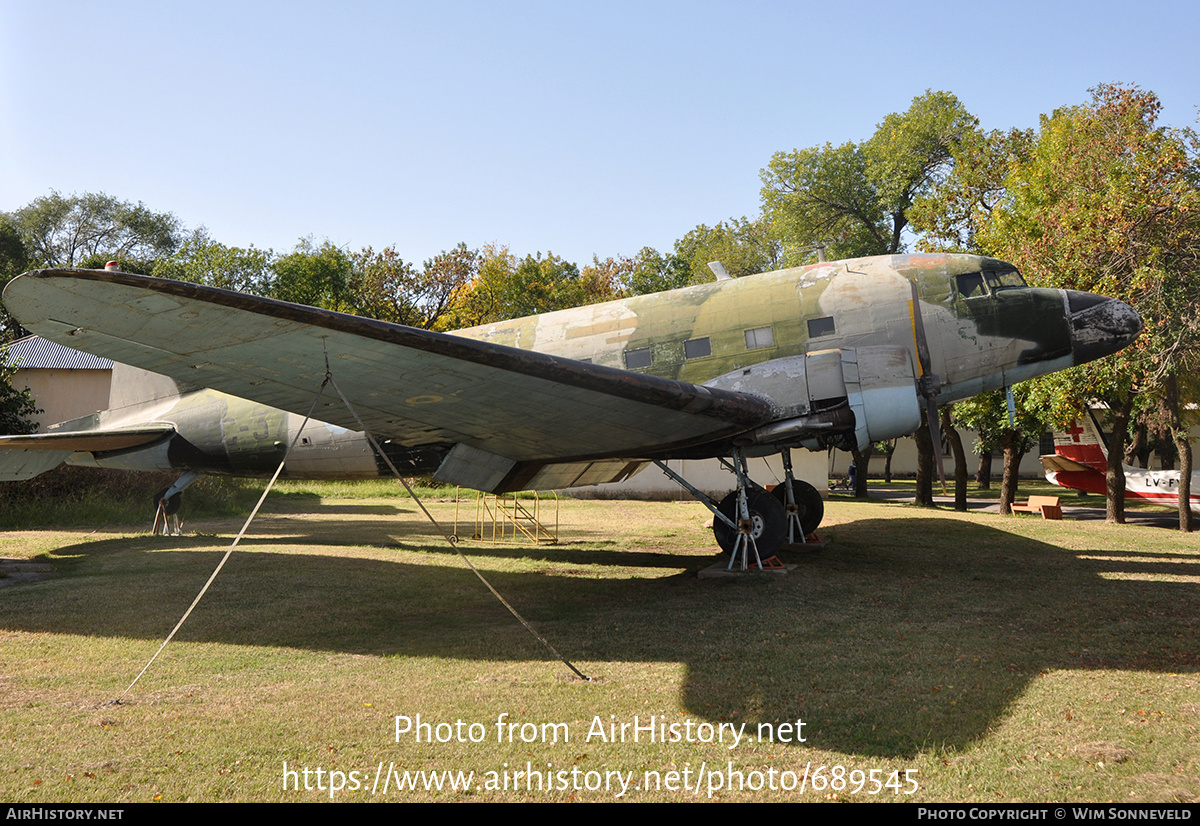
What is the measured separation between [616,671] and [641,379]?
3.28 m

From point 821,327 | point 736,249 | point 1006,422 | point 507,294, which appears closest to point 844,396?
point 821,327

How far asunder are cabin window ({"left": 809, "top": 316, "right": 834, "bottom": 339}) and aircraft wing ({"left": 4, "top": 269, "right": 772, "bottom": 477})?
1397mm

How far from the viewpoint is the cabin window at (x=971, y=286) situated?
10.9 metres

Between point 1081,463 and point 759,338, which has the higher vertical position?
point 759,338

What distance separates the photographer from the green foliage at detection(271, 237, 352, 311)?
41.4 meters

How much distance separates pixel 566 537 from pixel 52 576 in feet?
33.2

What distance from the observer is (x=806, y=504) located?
15.0 metres

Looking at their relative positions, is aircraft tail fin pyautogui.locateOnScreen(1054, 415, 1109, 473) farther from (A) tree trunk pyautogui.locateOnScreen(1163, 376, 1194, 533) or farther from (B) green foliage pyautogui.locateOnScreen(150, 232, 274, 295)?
(B) green foliage pyautogui.locateOnScreen(150, 232, 274, 295)

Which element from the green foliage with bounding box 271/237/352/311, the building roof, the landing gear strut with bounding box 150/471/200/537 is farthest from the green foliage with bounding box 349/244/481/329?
the landing gear strut with bounding box 150/471/200/537

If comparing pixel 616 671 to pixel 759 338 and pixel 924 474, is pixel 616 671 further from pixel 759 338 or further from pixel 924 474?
pixel 924 474

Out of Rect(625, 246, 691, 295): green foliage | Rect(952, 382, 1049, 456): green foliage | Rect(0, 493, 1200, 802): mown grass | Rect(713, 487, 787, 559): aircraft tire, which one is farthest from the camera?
Rect(625, 246, 691, 295): green foliage

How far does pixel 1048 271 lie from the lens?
677 inches

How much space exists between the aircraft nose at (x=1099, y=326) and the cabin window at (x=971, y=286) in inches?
53.6
